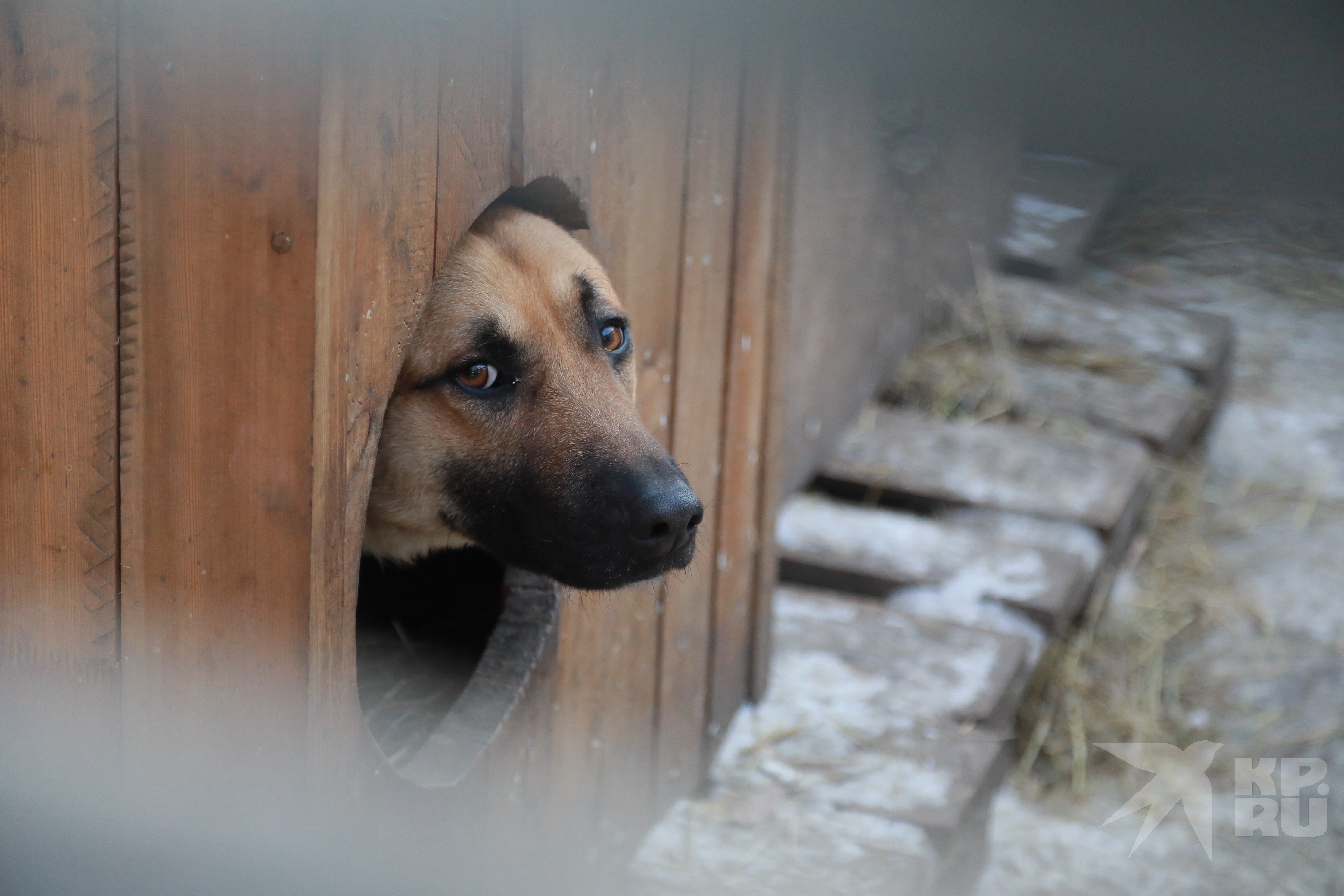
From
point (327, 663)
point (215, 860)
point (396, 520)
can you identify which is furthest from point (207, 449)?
point (396, 520)

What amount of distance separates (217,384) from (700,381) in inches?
54.7

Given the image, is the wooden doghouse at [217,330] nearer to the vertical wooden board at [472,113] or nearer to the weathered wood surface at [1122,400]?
the vertical wooden board at [472,113]

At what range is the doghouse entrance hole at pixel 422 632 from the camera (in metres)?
2.23

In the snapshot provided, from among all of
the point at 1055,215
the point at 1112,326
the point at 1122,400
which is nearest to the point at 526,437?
the point at 1122,400

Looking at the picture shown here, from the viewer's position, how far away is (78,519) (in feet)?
4.64

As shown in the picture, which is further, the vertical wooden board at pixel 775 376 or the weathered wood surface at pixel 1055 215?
the weathered wood surface at pixel 1055 215

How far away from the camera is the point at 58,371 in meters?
1.38

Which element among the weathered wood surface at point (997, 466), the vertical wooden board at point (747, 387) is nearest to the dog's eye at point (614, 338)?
the vertical wooden board at point (747, 387)

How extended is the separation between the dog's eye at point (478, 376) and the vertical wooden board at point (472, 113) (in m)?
0.27

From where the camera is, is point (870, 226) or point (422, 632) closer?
point (422, 632)

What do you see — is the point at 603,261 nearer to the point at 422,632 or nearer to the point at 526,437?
the point at 526,437

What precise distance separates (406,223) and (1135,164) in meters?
0.98

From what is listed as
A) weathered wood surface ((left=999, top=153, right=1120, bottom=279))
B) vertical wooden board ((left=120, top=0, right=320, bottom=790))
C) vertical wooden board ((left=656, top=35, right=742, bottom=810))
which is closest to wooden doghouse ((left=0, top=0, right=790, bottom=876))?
vertical wooden board ((left=120, top=0, right=320, bottom=790))

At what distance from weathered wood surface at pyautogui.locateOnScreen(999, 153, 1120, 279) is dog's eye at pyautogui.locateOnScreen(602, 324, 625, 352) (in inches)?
145
